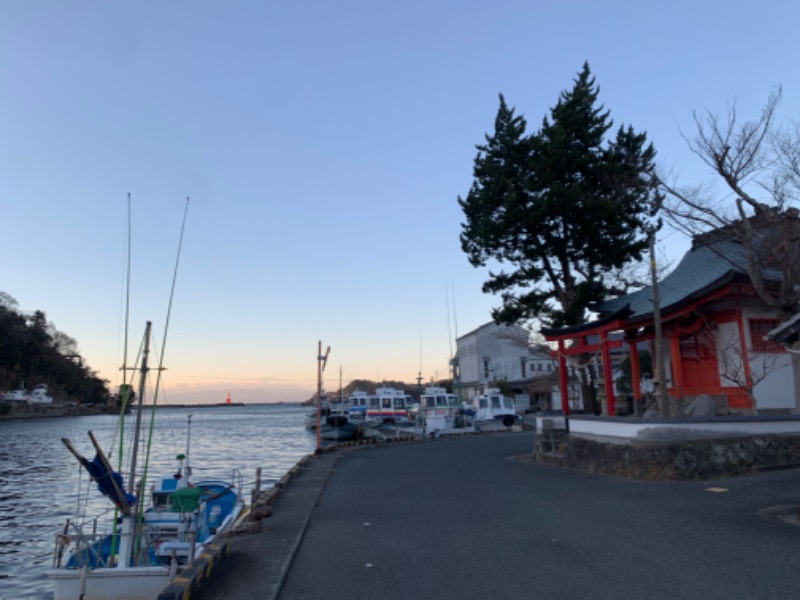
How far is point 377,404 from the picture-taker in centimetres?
5475

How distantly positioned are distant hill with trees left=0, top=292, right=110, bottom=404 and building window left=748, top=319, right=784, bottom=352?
109 meters

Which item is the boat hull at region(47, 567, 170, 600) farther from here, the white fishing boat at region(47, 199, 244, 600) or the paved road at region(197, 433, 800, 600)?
the paved road at region(197, 433, 800, 600)

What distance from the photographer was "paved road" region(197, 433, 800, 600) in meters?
6.51

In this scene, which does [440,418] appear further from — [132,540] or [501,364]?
[501,364]

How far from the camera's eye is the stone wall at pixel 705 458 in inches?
516

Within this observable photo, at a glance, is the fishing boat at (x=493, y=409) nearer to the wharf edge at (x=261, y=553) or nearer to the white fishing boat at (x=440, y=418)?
the white fishing boat at (x=440, y=418)

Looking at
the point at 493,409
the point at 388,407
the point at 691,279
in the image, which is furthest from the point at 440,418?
the point at 691,279

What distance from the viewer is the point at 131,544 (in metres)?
9.50

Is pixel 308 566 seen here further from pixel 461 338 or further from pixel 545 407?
pixel 461 338

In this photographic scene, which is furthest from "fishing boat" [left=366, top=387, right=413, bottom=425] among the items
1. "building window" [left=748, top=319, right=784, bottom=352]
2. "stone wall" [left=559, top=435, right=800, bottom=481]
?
"stone wall" [left=559, top=435, right=800, bottom=481]

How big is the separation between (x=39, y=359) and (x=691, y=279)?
388 ft

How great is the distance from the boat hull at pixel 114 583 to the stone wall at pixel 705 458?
1008 cm

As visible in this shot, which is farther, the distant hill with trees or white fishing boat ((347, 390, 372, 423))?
the distant hill with trees

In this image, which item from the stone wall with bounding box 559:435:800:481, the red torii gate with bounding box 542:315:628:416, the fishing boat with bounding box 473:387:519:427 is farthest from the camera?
the fishing boat with bounding box 473:387:519:427
